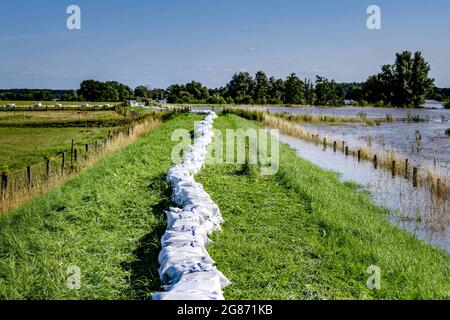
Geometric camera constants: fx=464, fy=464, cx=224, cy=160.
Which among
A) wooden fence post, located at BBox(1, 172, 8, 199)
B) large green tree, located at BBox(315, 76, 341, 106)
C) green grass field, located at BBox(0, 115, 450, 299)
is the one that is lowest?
green grass field, located at BBox(0, 115, 450, 299)

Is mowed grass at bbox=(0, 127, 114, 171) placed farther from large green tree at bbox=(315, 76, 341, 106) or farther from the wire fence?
large green tree at bbox=(315, 76, 341, 106)

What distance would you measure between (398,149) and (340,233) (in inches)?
668

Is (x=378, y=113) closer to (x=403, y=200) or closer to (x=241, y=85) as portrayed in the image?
(x=241, y=85)

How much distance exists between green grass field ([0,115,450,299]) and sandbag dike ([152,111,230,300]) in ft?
0.71

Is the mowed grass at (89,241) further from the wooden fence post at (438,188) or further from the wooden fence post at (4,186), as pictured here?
the wooden fence post at (438,188)

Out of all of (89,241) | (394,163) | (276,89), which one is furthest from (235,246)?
(276,89)

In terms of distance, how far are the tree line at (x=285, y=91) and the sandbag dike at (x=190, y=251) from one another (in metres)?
64.4

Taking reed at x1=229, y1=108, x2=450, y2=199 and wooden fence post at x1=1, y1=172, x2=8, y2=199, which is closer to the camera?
wooden fence post at x1=1, y1=172, x2=8, y2=199

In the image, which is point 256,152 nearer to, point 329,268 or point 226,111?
point 329,268

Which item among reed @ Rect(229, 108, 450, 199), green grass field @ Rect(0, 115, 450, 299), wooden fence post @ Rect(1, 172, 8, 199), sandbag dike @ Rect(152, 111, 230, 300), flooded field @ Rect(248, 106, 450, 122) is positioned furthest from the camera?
flooded field @ Rect(248, 106, 450, 122)

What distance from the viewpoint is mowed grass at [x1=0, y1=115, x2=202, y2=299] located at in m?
A: 4.37

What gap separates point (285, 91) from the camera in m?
85.2

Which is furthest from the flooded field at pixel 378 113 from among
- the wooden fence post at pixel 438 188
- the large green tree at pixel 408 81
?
the wooden fence post at pixel 438 188

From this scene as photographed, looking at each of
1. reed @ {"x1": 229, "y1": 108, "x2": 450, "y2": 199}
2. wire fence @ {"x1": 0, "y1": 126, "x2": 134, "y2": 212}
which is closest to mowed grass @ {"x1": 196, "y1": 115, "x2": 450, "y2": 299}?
reed @ {"x1": 229, "y1": 108, "x2": 450, "y2": 199}
